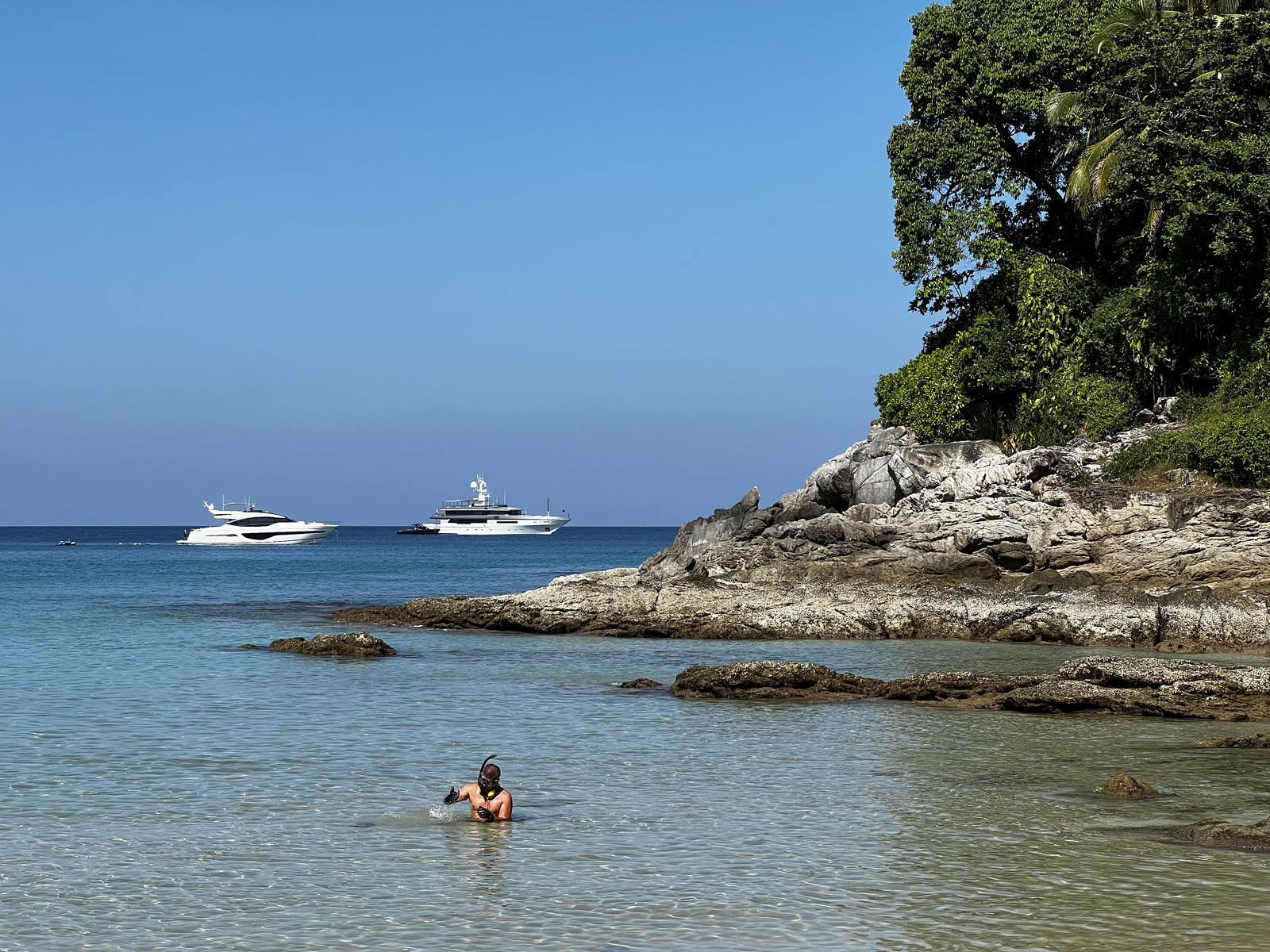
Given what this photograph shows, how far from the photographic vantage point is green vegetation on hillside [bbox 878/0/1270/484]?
111 ft

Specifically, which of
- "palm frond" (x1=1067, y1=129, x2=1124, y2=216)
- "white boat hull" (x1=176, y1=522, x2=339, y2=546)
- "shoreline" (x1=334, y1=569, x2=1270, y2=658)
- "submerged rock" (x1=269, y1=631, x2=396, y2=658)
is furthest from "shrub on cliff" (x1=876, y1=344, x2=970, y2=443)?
"white boat hull" (x1=176, y1=522, x2=339, y2=546)

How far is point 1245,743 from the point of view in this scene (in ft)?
52.1

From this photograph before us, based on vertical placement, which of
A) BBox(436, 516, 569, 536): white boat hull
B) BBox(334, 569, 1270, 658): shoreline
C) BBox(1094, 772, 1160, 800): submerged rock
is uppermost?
BBox(436, 516, 569, 536): white boat hull

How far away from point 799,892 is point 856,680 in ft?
36.6

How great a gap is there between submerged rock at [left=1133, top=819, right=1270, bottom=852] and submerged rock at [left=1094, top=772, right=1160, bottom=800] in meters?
1.53

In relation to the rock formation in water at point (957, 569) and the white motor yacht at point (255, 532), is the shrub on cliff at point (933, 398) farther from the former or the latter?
the white motor yacht at point (255, 532)

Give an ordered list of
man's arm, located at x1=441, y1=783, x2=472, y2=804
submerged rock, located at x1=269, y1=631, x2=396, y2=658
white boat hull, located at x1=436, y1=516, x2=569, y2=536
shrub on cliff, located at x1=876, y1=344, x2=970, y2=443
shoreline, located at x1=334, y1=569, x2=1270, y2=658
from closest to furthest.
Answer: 1. man's arm, located at x1=441, y1=783, x2=472, y2=804
2. shoreline, located at x1=334, y1=569, x2=1270, y2=658
3. submerged rock, located at x1=269, y1=631, x2=396, y2=658
4. shrub on cliff, located at x1=876, y1=344, x2=970, y2=443
5. white boat hull, located at x1=436, y1=516, x2=569, y2=536

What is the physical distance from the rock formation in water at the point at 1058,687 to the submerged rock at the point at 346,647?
29.9ft

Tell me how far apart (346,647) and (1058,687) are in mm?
15425

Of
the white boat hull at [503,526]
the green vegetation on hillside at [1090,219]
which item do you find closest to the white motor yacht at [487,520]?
the white boat hull at [503,526]

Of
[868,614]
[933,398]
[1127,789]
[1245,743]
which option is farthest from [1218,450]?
→ [1127,789]

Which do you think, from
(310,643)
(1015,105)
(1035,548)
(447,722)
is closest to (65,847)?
(447,722)

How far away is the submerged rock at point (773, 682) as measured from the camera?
810 inches

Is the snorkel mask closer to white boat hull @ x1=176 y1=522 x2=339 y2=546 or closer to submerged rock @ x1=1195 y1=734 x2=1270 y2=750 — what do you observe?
submerged rock @ x1=1195 y1=734 x2=1270 y2=750
